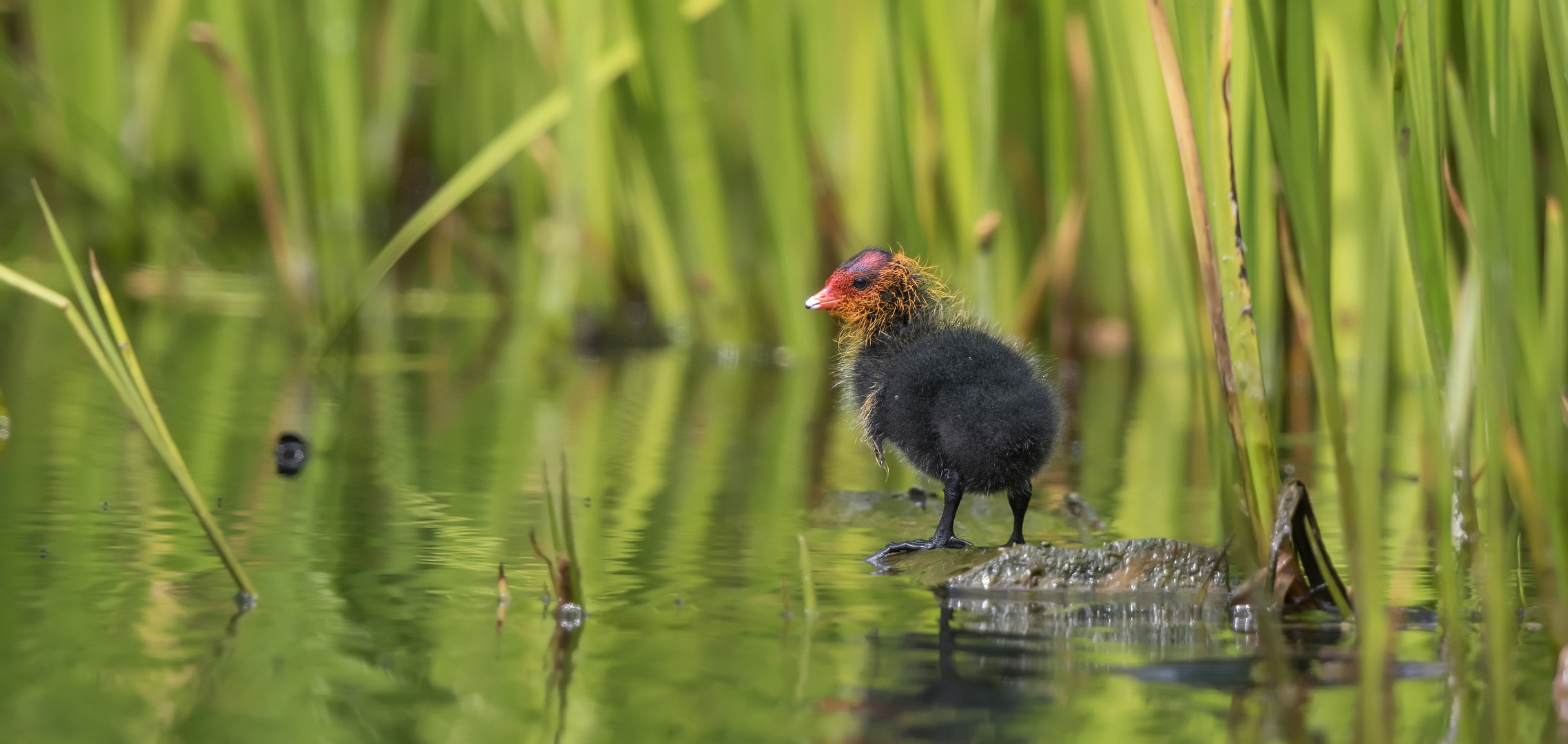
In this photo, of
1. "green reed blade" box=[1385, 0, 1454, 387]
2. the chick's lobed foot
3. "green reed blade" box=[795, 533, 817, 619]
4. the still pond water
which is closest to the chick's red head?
the still pond water

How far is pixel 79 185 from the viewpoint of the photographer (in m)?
8.91

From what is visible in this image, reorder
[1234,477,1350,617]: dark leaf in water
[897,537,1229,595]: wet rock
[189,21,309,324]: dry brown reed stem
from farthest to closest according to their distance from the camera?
[189,21,309,324]: dry brown reed stem
[897,537,1229,595]: wet rock
[1234,477,1350,617]: dark leaf in water

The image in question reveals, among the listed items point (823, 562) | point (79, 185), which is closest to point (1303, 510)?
point (823, 562)

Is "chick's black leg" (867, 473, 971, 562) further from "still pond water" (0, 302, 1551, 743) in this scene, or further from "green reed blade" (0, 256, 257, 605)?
"green reed blade" (0, 256, 257, 605)

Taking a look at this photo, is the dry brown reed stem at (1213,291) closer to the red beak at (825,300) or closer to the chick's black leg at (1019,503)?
the chick's black leg at (1019,503)

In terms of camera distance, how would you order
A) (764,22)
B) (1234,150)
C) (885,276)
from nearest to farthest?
(1234,150)
(885,276)
(764,22)

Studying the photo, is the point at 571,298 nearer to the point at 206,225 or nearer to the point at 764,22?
the point at 764,22

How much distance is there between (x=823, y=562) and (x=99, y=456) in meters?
1.83

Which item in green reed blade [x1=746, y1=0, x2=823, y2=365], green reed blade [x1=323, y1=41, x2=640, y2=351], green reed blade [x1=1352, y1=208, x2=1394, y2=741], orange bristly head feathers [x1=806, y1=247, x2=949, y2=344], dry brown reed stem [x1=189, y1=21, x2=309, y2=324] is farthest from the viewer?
dry brown reed stem [x1=189, y1=21, x2=309, y2=324]

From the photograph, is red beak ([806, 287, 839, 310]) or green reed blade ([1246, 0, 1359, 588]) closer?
green reed blade ([1246, 0, 1359, 588])

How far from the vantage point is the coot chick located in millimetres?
2971

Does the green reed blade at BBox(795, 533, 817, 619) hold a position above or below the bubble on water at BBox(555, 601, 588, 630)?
above

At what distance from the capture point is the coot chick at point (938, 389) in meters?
2.97

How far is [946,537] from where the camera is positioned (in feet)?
9.92
